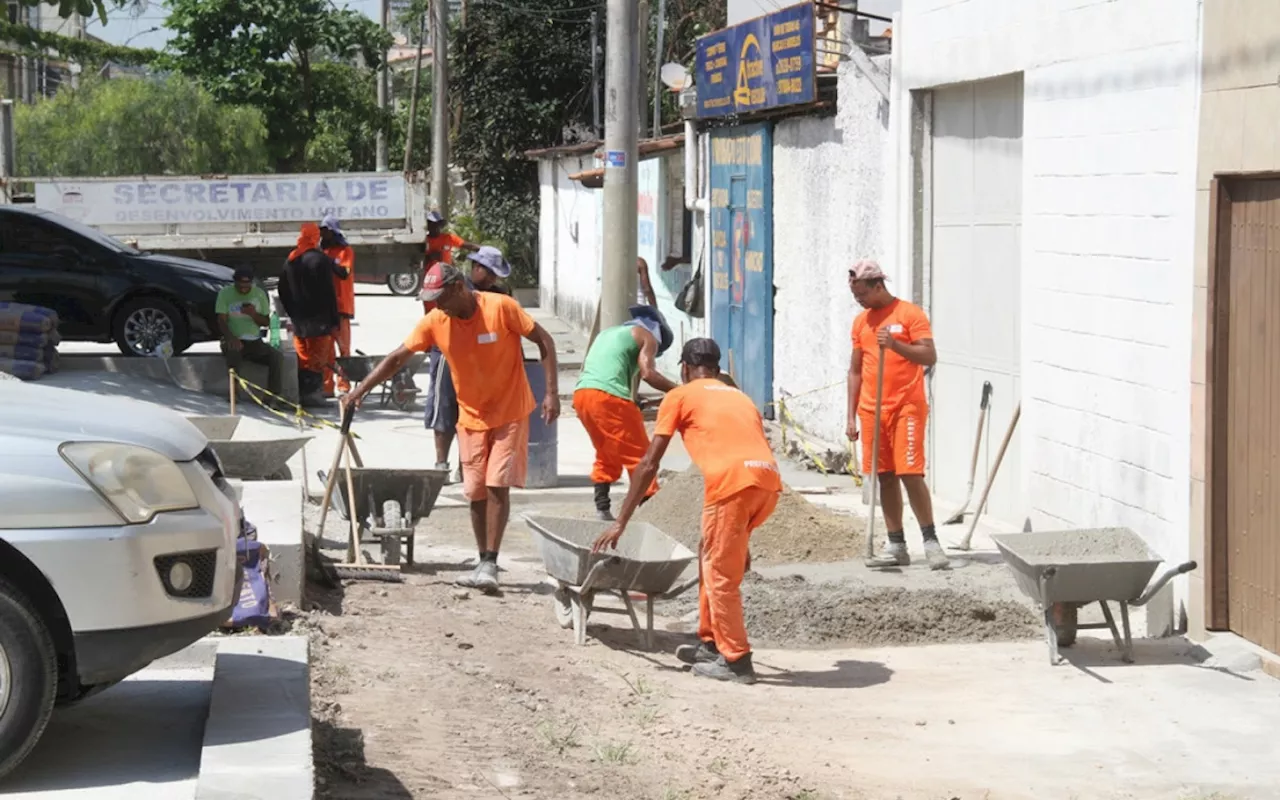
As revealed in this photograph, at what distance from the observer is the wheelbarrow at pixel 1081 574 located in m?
7.99

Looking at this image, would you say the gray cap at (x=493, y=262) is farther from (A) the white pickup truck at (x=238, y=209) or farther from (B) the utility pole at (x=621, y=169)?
(A) the white pickup truck at (x=238, y=209)

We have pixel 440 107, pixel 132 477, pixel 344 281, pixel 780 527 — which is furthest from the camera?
pixel 440 107

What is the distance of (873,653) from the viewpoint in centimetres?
878

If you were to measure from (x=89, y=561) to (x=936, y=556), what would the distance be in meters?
6.19

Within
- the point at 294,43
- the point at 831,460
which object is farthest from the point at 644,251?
the point at 294,43

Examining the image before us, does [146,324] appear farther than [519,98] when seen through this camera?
No

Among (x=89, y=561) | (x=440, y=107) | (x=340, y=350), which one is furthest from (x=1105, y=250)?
(x=440, y=107)

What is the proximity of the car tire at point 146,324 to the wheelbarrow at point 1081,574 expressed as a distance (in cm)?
1328

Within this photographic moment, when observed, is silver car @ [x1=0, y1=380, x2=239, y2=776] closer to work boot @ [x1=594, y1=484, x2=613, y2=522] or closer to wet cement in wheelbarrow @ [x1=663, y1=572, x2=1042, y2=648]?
wet cement in wheelbarrow @ [x1=663, y1=572, x2=1042, y2=648]

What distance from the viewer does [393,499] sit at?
10250mm

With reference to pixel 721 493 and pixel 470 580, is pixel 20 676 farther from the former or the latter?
pixel 470 580

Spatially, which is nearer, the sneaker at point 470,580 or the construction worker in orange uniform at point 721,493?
the construction worker in orange uniform at point 721,493

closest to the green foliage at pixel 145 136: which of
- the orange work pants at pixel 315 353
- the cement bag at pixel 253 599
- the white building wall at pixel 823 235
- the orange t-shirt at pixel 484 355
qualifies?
the orange work pants at pixel 315 353

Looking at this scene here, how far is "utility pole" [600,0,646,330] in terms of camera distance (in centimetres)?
1477
